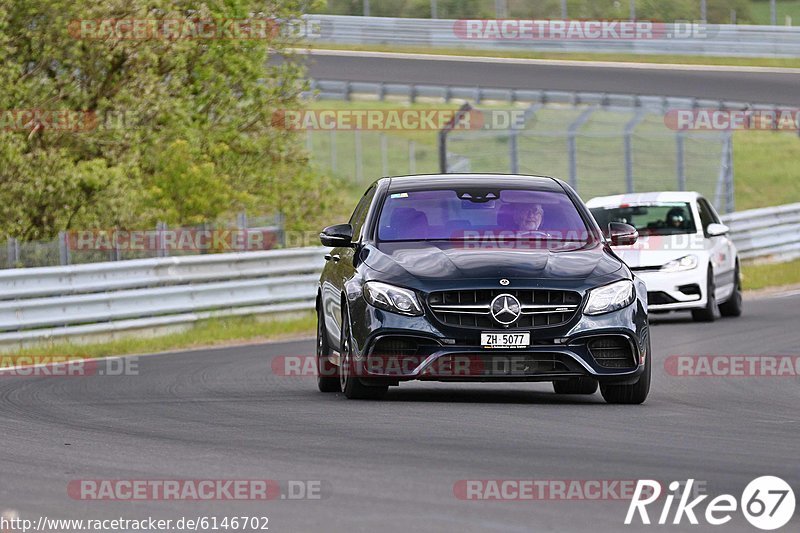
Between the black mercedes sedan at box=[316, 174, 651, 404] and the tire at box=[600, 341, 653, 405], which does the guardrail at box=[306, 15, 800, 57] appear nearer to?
the black mercedes sedan at box=[316, 174, 651, 404]

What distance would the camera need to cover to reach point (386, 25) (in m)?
54.2

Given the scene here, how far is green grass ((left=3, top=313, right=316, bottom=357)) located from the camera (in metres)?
18.8

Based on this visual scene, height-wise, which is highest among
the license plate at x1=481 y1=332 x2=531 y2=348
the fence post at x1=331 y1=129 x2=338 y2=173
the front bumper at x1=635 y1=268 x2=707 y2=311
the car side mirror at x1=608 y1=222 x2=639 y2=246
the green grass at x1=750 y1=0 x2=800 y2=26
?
the green grass at x1=750 y1=0 x2=800 y2=26

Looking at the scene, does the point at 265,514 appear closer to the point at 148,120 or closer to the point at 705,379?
the point at 705,379

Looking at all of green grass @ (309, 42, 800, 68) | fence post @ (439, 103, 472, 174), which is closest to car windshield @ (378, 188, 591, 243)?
fence post @ (439, 103, 472, 174)

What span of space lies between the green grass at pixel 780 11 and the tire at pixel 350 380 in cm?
4350

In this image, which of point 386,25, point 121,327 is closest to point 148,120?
point 121,327

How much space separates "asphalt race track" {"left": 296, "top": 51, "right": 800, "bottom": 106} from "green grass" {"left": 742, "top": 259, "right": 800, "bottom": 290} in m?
11.4

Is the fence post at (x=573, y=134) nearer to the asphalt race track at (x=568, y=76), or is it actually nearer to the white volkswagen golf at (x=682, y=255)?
the white volkswagen golf at (x=682, y=255)

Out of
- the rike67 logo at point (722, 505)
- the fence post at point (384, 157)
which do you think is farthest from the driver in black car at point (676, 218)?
the fence post at point (384, 157)

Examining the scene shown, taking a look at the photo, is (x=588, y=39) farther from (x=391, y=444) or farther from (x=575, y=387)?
(x=391, y=444)

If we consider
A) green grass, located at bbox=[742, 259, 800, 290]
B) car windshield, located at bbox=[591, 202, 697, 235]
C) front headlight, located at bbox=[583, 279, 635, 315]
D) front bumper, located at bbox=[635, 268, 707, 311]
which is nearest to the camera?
→ front headlight, located at bbox=[583, 279, 635, 315]

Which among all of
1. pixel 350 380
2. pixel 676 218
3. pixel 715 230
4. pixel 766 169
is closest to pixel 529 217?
pixel 350 380

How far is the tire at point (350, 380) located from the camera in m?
11.4
